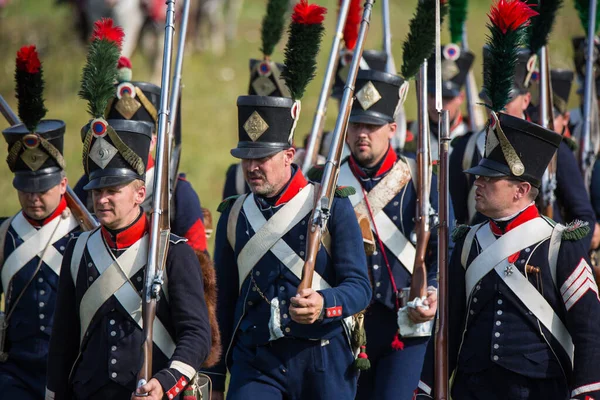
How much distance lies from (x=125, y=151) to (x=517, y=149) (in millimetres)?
1868

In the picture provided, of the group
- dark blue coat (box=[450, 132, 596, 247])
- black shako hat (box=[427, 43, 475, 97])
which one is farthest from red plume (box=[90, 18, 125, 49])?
black shako hat (box=[427, 43, 475, 97])

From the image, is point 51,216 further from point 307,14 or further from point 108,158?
point 307,14

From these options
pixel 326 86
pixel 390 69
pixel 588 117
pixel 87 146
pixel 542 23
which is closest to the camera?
pixel 87 146

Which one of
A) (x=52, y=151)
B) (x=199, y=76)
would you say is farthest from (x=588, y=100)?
(x=199, y=76)

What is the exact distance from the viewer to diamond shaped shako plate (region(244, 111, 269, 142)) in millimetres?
5945

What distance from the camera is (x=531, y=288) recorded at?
533 centimetres

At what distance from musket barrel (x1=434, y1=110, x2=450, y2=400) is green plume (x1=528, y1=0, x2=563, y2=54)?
169cm

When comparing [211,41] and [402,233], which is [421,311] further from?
[211,41]

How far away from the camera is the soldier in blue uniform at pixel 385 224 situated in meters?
6.59

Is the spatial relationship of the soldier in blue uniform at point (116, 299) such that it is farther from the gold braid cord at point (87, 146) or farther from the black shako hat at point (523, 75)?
the black shako hat at point (523, 75)

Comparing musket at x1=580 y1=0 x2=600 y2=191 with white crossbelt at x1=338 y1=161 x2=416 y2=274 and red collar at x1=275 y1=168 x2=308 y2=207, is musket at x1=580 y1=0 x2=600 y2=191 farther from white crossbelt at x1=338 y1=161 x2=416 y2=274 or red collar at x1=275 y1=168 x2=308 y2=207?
red collar at x1=275 y1=168 x2=308 y2=207

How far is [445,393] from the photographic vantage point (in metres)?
5.45

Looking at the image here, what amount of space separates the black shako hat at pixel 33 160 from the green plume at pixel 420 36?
7.08ft

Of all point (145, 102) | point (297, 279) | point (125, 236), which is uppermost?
point (145, 102)
